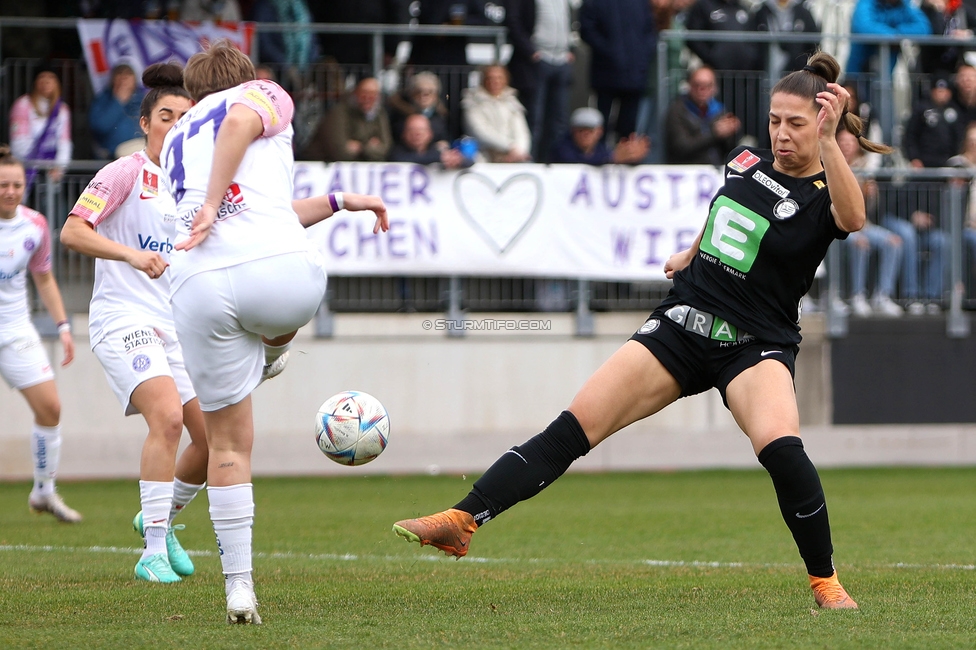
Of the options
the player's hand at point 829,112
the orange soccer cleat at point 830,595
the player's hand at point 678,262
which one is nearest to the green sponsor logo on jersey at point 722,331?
the player's hand at point 678,262

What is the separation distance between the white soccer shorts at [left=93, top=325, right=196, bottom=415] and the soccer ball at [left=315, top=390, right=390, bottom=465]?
122cm

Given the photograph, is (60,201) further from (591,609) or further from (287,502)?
(591,609)

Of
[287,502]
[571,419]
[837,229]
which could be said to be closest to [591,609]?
[571,419]

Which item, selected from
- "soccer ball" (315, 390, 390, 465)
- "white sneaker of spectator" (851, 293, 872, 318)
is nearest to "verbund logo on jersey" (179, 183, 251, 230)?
"soccer ball" (315, 390, 390, 465)

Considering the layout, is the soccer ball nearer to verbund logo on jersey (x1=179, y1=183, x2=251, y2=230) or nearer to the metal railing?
verbund logo on jersey (x1=179, y1=183, x2=251, y2=230)

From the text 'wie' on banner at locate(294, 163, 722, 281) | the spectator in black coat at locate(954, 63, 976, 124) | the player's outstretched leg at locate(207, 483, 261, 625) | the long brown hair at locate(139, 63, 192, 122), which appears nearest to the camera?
the player's outstretched leg at locate(207, 483, 261, 625)

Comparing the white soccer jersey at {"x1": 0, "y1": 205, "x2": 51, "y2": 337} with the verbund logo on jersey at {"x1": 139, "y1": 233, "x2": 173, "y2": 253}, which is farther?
the white soccer jersey at {"x1": 0, "y1": 205, "x2": 51, "y2": 337}

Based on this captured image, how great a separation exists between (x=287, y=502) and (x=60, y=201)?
170 inches

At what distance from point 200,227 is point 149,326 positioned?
7.68 feet

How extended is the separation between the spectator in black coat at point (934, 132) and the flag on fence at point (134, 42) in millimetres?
7635

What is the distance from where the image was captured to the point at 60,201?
44.7 ft

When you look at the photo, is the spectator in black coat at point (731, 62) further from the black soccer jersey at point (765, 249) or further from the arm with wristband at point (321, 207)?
the arm with wristband at point (321, 207)

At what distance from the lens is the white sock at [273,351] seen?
5.78m

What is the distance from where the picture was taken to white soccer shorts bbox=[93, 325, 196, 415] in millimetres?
6777
